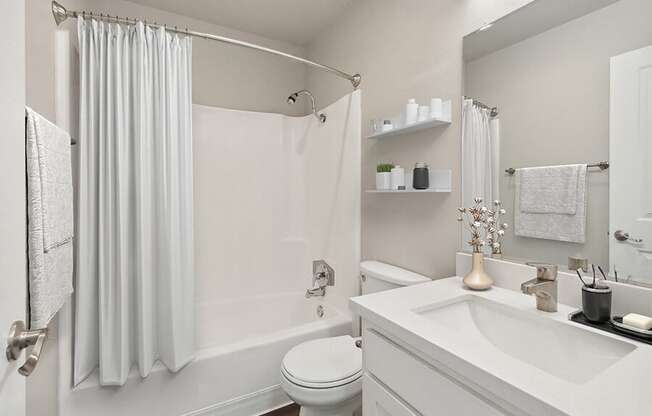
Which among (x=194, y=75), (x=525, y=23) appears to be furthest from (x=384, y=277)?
(x=194, y=75)

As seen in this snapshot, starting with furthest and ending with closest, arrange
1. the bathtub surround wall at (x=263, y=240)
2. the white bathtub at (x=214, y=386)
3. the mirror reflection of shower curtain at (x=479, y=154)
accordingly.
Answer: the bathtub surround wall at (x=263, y=240)
the white bathtub at (x=214, y=386)
the mirror reflection of shower curtain at (x=479, y=154)

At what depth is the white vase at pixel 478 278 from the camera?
1.12m

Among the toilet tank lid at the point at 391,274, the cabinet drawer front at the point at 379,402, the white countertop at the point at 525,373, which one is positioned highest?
the white countertop at the point at 525,373

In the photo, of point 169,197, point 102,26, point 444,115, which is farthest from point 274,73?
point 444,115

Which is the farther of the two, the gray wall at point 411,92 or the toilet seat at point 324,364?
the gray wall at point 411,92

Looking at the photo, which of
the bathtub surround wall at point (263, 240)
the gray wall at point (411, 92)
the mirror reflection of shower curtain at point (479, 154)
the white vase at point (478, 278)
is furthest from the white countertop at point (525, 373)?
the bathtub surround wall at point (263, 240)

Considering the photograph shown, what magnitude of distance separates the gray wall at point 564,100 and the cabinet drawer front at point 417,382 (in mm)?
667

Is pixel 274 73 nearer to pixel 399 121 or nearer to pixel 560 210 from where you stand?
pixel 399 121

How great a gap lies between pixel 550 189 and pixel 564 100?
30cm

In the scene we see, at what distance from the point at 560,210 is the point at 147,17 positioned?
2.76 meters

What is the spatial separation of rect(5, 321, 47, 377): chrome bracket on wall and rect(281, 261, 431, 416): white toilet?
93cm

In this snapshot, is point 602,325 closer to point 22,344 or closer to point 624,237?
point 624,237

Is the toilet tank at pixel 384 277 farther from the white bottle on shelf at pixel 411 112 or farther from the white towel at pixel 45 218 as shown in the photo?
the white towel at pixel 45 218

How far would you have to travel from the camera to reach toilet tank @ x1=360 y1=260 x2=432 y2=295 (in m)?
1.50
